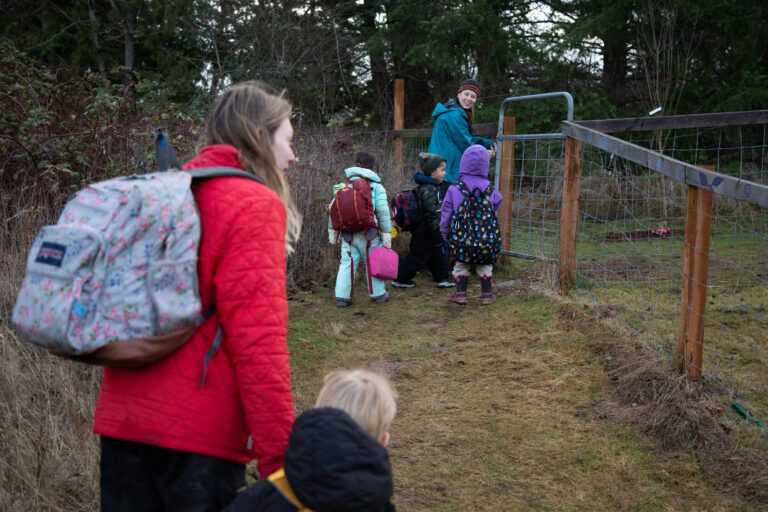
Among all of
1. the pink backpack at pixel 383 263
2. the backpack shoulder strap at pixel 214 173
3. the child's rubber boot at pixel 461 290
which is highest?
the backpack shoulder strap at pixel 214 173

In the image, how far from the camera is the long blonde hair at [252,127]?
7.26 ft

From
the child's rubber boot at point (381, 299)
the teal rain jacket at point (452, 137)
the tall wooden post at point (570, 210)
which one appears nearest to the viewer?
the tall wooden post at point (570, 210)

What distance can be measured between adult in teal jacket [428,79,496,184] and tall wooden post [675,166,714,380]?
4095 mm

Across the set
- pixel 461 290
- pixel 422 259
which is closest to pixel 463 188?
pixel 461 290

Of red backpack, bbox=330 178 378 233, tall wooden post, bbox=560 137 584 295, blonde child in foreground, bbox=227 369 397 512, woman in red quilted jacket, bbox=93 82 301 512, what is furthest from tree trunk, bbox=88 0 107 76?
blonde child in foreground, bbox=227 369 397 512

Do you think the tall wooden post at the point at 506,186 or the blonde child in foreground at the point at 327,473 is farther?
the tall wooden post at the point at 506,186

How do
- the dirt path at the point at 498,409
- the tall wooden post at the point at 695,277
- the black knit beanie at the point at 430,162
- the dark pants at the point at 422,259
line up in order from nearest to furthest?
the dirt path at the point at 498,409
the tall wooden post at the point at 695,277
the black knit beanie at the point at 430,162
the dark pants at the point at 422,259

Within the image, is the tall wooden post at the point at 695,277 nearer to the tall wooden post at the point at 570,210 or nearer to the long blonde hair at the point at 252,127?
the tall wooden post at the point at 570,210

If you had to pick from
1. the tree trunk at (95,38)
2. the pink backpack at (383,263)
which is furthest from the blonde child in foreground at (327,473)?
the tree trunk at (95,38)

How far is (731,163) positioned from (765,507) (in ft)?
40.9

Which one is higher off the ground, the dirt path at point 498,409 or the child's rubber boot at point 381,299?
the child's rubber boot at point 381,299

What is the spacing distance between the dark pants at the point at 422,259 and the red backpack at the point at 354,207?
971 millimetres

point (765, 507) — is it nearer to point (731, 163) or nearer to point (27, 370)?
point (27, 370)

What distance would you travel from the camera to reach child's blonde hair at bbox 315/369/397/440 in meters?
2.04
